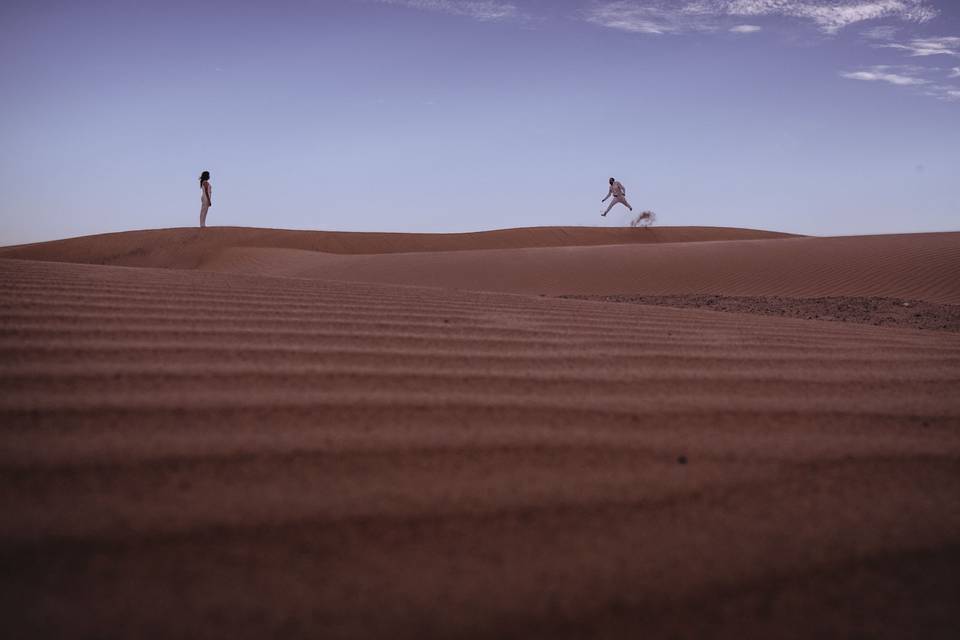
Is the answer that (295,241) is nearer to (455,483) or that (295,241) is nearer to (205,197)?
(205,197)

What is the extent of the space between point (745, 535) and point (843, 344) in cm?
186

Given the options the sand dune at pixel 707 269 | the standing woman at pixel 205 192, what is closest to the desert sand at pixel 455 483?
the sand dune at pixel 707 269

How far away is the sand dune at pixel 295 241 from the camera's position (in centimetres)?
2229

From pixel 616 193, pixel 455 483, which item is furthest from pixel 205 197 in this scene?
pixel 455 483

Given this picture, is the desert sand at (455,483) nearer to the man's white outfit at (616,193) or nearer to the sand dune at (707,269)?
the sand dune at (707,269)

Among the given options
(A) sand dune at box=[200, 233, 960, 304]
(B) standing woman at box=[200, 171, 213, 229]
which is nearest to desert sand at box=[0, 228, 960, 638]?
(A) sand dune at box=[200, 233, 960, 304]

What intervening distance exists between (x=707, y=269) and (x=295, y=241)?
20657 millimetres

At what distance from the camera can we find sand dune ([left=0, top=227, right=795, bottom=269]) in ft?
73.1

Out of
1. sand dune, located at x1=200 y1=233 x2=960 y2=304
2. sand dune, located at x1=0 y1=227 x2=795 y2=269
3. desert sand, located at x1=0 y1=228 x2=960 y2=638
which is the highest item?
sand dune, located at x1=0 y1=227 x2=795 y2=269

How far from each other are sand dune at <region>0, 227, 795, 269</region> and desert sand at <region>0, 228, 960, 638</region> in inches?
792

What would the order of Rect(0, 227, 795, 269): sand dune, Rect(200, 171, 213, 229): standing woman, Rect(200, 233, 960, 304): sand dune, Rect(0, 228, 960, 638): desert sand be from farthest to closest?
Rect(0, 227, 795, 269): sand dune < Rect(200, 171, 213, 229): standing woman < Rect(200, 233, 960, 304): sand dune < Rect(0, 228, 960, 638): desert sand

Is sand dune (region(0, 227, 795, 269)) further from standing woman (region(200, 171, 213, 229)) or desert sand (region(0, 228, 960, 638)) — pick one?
desert sand (region(0, 228, 960, 638))

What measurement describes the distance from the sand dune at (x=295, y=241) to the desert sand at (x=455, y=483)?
20127mm

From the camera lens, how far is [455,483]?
112 cm
